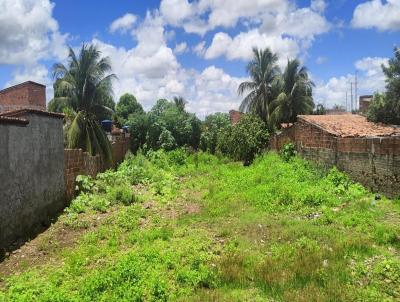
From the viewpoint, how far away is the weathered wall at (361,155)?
12.3m

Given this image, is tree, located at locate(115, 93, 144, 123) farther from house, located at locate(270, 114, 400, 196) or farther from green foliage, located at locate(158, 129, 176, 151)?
house, located at locate(270, 114, 400, 196)

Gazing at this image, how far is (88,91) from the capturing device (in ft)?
70.4

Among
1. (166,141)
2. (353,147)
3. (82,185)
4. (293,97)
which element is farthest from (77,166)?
(293,97)

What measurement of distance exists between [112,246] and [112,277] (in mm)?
2466

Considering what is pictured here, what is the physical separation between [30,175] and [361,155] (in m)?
9.89

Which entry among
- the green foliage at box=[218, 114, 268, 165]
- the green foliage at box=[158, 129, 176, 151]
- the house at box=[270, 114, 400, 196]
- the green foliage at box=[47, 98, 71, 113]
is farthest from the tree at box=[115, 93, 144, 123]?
the house at box=[270, 114, 400, 196]

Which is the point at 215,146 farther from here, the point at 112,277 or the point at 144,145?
the point at 112,277

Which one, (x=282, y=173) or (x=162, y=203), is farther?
(x=282, y=173)

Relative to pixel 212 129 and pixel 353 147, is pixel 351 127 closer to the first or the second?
pixel 353 147

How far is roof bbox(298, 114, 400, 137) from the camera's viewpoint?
1734 cm

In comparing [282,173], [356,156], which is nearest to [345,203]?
[356,156]

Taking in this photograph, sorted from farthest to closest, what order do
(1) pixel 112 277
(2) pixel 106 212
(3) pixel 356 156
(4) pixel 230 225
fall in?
(3) pixel 356 156, (2) pixel 106 212, (4) pixel 230 225, (1) pixel 112 277

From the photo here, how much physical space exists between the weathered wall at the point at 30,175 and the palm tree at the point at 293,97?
68.6 ft

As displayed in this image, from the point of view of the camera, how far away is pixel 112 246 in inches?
375
